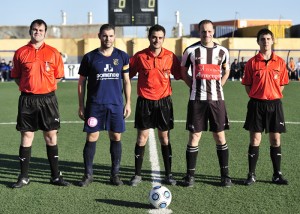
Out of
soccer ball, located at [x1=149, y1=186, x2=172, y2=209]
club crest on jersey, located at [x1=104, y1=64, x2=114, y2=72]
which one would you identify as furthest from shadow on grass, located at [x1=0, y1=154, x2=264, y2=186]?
club crest on jersey, located at [x1=104, y1=64, x2=114, y2=72]

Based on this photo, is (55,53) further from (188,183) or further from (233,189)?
(233,189)

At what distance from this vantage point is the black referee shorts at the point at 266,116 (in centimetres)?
546

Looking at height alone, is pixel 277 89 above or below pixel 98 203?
above

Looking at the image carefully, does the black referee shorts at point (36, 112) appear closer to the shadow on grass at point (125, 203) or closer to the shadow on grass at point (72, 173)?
the shadow on grass at point (72, 173)

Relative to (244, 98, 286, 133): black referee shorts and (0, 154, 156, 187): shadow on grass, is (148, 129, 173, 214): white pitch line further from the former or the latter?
(244, 98, 286, 133): black referee shorts

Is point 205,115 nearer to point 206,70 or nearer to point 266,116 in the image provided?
point 206,70

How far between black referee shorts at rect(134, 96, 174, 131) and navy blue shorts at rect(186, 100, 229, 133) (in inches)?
11.1

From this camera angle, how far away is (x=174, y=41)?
37312mm

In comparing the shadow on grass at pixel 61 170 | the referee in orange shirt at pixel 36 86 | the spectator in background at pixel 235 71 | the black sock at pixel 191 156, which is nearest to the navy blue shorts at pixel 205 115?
the black sock at pixel 191 156

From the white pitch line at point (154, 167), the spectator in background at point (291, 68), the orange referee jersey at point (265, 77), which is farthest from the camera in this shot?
the spectator in background at point (291, 68)

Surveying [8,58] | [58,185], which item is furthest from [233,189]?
[8,58]

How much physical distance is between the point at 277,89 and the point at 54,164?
113 inches

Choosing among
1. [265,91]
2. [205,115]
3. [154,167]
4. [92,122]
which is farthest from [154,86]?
[154,167]

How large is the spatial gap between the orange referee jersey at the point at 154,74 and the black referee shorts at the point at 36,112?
1.09 meters
